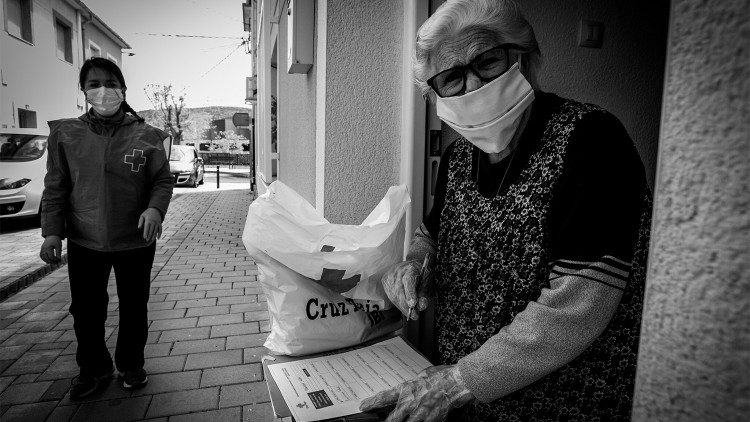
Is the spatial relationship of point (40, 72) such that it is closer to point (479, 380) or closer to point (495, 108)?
point (495, 108)

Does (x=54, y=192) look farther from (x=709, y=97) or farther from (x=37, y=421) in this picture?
(x=709, y=97)

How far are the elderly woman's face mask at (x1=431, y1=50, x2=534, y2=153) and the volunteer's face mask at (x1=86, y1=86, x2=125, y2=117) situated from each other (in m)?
2.15

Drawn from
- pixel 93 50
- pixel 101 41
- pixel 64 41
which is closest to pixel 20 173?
pixel 64 41

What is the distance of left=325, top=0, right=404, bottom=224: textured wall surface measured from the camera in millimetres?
2006

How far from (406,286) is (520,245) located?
385 millimetres

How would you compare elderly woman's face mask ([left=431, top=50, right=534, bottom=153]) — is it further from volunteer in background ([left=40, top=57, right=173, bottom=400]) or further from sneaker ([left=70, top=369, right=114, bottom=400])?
sneaker ([left=70, top=369, right=114, bottom=400])

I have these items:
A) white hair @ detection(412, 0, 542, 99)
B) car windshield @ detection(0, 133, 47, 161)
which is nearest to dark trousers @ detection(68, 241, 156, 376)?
white hair @ detection(412, 0, 542, 99)

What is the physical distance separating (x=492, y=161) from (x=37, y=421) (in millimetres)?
2827

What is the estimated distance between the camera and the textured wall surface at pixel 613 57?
220 cm

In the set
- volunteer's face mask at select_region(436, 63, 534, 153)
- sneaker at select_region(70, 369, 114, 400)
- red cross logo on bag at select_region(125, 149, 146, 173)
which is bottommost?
sneaker at select_region(70, 369, 114, 400)

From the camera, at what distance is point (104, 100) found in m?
2.53

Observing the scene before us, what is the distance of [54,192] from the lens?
2438mm

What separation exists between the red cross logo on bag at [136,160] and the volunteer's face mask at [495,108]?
2062mm

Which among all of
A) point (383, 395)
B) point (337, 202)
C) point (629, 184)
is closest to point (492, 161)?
point (629, 184)
